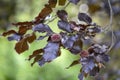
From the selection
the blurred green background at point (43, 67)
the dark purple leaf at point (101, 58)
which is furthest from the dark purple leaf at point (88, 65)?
the blurred green background at point (43, 67)

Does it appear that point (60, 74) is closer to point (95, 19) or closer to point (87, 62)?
point (95, 19)

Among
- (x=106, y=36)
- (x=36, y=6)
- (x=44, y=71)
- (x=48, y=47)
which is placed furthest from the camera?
(x=36, y=6)

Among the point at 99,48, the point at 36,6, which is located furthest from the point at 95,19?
the point at 99,48

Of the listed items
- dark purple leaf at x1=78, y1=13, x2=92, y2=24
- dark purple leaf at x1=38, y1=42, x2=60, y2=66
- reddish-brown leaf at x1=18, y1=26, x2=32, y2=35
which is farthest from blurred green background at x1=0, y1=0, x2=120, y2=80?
dark purple leaf at x1=38, y1=42, x2=60, y2=66

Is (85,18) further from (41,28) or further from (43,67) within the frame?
(43,67)

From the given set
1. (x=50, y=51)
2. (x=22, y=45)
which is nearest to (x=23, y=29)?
(x=22, y=45)

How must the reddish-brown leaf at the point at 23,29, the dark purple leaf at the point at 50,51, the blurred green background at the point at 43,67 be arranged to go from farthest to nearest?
the blurred green background at the point at 43,67 → the reddish-brown leaf at the point at 23,29 → the dark purple leaf at the point at 50,51

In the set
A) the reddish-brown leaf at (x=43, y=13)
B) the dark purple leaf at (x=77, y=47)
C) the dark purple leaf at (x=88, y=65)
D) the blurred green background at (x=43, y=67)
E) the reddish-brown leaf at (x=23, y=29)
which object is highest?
the blurred green background at (x=43, y=67)

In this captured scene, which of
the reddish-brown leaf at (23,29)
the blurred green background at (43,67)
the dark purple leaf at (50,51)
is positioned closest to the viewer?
the dark purple leaf at (50,51)

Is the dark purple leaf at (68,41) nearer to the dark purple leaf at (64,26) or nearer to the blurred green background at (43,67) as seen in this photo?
the dark purple leaf at (64,26)

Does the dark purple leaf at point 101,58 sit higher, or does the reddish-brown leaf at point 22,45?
the reddish-brown leaf at point 22,45

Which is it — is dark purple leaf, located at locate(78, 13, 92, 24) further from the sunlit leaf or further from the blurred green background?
the blurred green background
